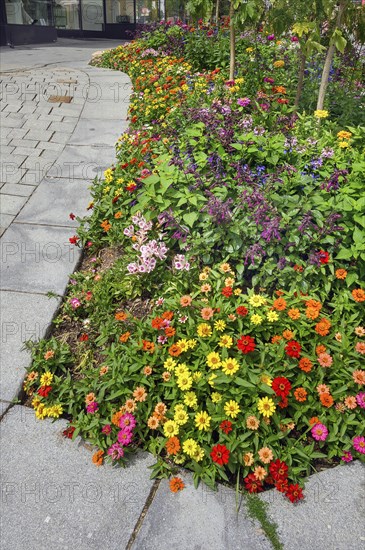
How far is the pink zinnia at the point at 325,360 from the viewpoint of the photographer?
2.55 m

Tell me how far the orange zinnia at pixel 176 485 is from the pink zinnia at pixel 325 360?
976 millimetres

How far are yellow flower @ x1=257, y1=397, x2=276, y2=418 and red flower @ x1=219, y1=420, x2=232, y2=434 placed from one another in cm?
18

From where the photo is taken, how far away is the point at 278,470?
2365 mm

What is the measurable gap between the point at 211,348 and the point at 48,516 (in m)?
1.20

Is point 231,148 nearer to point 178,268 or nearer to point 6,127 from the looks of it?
point 178,268

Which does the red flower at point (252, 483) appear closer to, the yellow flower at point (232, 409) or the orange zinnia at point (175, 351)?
the yellow flower at point (232, 409)

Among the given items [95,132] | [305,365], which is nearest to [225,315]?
[305,365]

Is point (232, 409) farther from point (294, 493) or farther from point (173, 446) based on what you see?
point (294, 493)

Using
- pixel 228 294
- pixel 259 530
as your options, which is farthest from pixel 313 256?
pixel 259 530

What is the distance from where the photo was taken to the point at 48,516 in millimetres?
2299

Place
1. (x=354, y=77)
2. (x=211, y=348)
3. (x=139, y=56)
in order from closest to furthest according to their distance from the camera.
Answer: (x=211, y=348) < (x=354, y=77) < (x=139, y=56)

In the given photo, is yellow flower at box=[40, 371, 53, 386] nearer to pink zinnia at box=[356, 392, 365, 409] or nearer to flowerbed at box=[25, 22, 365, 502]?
flowerbed at box=[25, 22, 365, 502]

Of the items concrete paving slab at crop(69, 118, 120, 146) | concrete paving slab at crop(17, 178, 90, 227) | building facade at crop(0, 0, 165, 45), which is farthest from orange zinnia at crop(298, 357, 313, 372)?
building facade at crop(0, 0, 165, 45)

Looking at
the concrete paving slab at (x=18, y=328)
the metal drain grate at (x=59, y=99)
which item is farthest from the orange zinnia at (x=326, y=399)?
the metal drain grate at (x=59, y=99)
